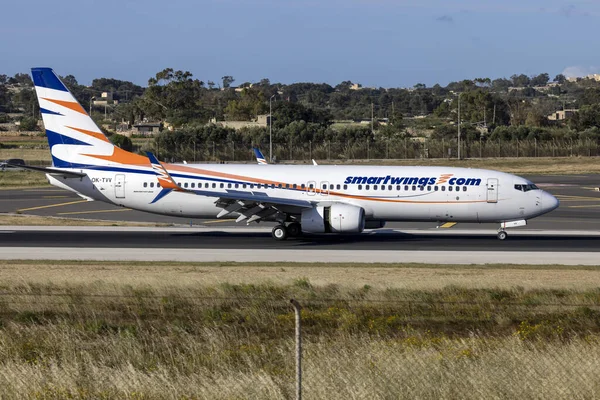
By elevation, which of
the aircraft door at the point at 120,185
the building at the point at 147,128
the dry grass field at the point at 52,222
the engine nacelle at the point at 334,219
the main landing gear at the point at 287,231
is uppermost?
the building at the point at 147,128

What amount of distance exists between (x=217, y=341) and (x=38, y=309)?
6.77 m

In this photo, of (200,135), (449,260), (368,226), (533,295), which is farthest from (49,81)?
(200,135)

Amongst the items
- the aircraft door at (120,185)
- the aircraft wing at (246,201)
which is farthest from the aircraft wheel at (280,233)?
the aircraft door at (120,185)

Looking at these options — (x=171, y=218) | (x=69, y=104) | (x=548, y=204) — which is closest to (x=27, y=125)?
(x=171, y=218)

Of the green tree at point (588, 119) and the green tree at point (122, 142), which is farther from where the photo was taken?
the green tree at point (588, 119)

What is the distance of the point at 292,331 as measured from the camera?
2006cm

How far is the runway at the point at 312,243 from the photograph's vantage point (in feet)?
114

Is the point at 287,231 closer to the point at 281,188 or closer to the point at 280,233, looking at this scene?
the point at 280,233

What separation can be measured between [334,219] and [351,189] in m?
2.34

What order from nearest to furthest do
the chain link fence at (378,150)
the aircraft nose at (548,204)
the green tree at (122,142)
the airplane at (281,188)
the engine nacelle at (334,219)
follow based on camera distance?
the engine nacelle at (334,219) → the airplane at (281,188) → the aircraft nose at (548,204) → the chain link fence at (378,150) → the green tree at (122,142)

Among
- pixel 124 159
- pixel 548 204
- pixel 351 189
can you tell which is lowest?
pixel 548 204

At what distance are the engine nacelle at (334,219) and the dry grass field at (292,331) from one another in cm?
622

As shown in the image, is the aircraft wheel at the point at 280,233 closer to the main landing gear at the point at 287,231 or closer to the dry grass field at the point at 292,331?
the main landing gear at the point at 287,231

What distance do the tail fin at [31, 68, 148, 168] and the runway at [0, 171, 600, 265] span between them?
3704 mm
